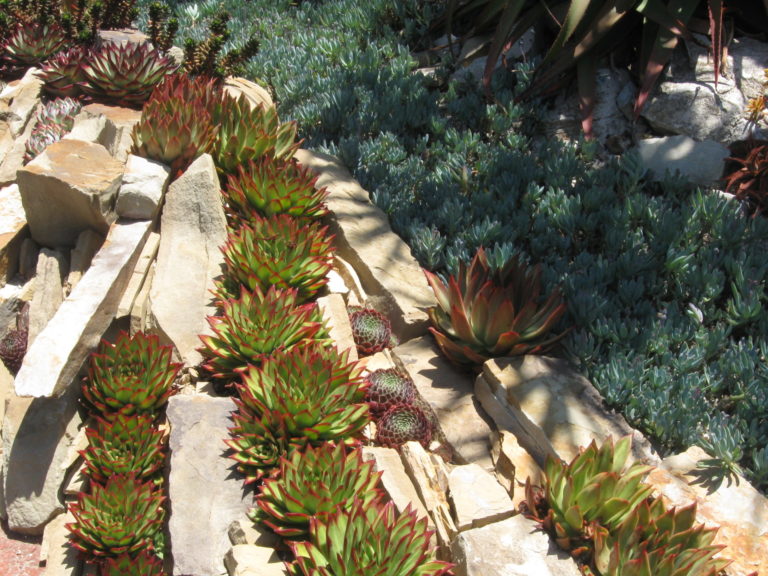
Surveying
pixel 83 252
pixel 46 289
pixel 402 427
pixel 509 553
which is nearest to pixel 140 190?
pixel 83 252

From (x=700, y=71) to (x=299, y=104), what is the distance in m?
3.26

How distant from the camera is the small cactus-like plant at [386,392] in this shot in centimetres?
387

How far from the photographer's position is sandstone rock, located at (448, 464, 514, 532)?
315cm

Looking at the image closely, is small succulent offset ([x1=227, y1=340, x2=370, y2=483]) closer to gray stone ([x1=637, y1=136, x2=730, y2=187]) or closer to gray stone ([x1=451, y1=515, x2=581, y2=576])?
gray stone ([x1=451, y1=515, x2=581, y2=576])

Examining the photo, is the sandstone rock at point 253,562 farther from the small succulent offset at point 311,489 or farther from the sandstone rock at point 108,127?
the sandstone rock at point 108,127

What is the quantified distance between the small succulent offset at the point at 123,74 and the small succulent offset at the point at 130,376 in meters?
2.65

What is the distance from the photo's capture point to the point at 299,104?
21.1ft

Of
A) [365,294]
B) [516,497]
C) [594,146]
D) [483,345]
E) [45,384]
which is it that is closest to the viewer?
[516,497]

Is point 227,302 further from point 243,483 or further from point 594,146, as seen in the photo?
point 594,146

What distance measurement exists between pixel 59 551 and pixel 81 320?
1.15 meters

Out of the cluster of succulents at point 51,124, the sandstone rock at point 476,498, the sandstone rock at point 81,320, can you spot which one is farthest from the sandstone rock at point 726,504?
the cluster of succulents at point 51,124

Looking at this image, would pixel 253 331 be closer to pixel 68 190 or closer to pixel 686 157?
pixel 68 190

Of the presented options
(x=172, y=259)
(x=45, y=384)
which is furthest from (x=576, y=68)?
(x=45, y=384)

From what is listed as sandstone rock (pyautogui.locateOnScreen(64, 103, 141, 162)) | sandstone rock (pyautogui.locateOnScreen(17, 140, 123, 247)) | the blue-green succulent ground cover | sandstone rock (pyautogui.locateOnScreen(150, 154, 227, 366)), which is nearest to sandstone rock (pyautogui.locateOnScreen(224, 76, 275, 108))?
the blue-green succulent ground cover
